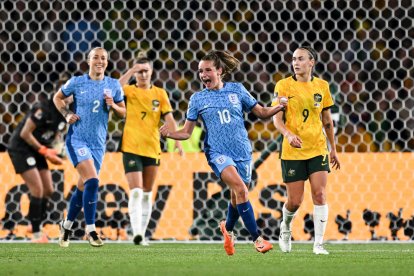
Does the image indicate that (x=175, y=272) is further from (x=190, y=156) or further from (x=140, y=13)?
(x=140, y=13)

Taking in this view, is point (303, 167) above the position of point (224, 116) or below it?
below

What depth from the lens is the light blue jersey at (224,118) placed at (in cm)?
768

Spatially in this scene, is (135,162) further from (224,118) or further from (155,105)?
(224,118)

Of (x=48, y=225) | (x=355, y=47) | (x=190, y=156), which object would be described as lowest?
(x=48, y=225)

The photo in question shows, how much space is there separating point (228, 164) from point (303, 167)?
71 cm

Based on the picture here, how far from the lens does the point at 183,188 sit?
10.3 m

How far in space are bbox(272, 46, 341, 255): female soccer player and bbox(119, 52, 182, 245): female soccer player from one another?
1799mm

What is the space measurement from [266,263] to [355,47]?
5752 millimetres

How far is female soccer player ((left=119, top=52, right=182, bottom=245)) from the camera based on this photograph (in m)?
9.52

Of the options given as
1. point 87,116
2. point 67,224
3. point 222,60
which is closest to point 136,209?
point 67,224

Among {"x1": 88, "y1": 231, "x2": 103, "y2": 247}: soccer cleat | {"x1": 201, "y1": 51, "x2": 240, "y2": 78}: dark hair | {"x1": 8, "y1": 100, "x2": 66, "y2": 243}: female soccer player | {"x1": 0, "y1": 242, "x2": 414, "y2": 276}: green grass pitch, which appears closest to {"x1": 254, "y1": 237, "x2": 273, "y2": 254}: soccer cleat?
{"x1": 0, "y1": 242, "x2": 414, "y2": 276}: green grass pitch

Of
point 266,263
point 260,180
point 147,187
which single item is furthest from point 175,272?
point 260,180

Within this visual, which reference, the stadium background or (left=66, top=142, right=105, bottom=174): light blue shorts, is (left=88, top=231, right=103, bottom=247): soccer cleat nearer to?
(left=66, top=142, right=105, bottom=174): light blue shorts

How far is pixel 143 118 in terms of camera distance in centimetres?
963
